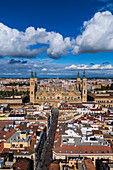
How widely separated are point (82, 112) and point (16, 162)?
37373 mm

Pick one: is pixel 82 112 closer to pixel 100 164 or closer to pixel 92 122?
pixel 92 122

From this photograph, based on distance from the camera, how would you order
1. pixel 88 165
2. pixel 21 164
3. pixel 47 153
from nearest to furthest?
pixel 21 164 → pixel 88 165 → pixel 47 153

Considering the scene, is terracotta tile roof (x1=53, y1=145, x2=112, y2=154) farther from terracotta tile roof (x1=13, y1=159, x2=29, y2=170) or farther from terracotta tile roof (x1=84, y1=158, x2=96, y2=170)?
terracotta tile roof (x1=13, y1=159, x2=29, y2=170)

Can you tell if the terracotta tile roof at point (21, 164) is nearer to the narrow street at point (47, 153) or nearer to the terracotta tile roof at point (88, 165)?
the narrow street at point (47, 153)

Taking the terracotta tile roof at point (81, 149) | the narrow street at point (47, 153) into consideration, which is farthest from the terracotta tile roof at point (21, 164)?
the narrow street at point (47, 153)

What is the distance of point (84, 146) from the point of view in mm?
32562

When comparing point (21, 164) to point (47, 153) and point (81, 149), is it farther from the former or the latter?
point (47, 153)

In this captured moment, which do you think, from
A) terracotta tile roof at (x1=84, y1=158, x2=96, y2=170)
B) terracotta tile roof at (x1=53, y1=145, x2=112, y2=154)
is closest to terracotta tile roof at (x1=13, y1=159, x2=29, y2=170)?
terracotta tile roof at (x1=53, y1=145, x2=112, y2=154)

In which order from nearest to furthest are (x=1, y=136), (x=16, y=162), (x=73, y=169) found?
(x=73, y=169)
(x=16, y=162)
(x=1, y=136)

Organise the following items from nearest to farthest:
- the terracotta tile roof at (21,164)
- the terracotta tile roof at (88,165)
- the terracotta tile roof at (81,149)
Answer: the terracotta tile roof at (21,164), the terracotta tile roof at (88,165), the terracotta tile roof at (81,149)

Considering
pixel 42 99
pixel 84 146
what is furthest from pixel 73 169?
pixel 42 99

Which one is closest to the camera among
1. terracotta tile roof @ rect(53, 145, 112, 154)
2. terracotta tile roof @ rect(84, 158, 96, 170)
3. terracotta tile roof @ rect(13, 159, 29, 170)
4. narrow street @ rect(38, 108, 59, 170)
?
terracotta tile roof @ rect(13, 159, 29, 170)

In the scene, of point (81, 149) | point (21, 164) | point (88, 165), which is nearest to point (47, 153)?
point (81, 149)

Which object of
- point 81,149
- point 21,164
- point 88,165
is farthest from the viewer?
point 81,149
